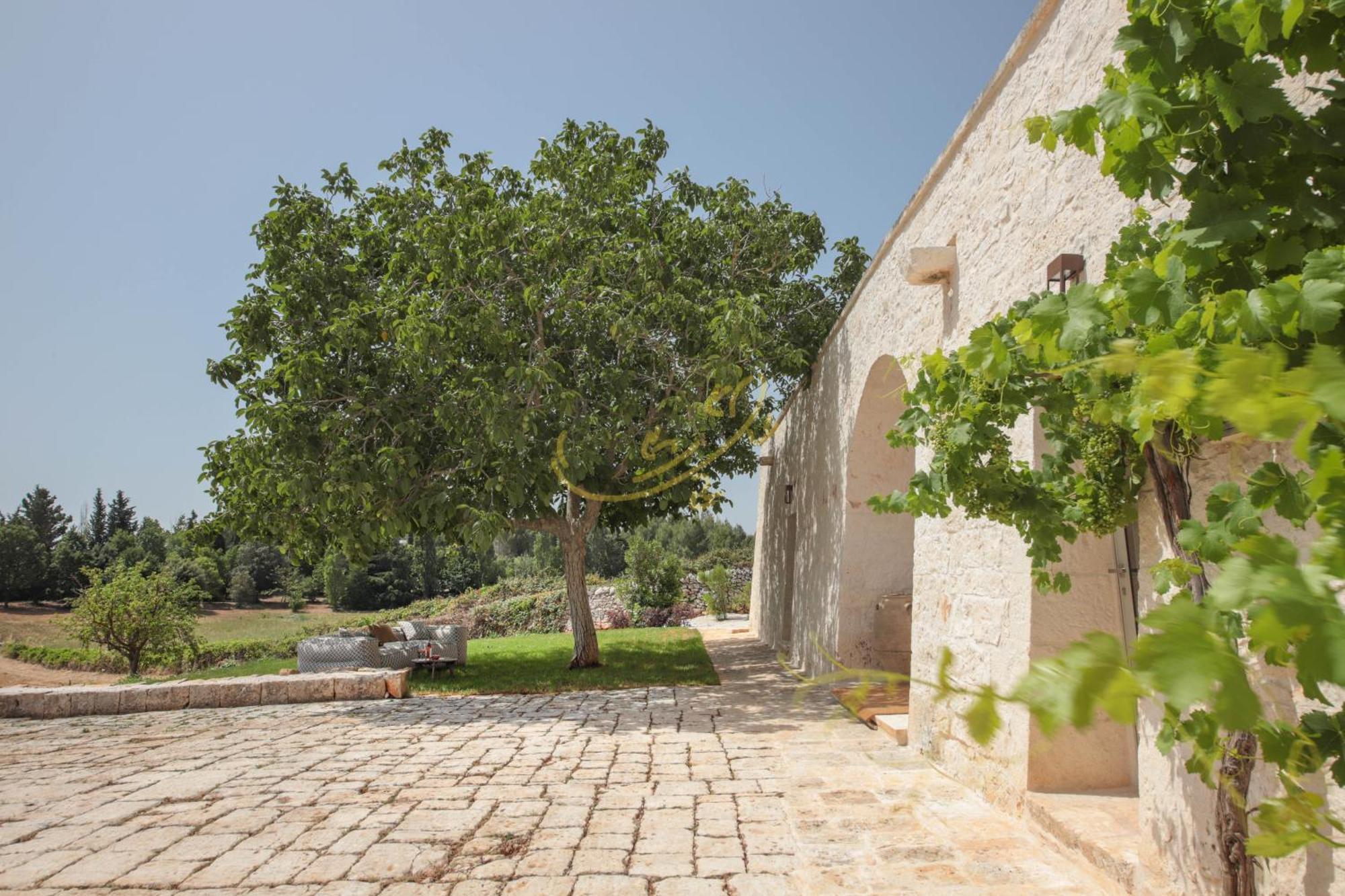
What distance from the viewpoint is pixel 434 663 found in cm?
1005

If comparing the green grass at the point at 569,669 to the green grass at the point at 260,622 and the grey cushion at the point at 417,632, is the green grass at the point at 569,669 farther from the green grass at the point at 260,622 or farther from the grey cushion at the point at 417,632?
the green grass at the point at 260,622

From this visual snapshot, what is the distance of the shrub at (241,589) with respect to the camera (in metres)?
36.1

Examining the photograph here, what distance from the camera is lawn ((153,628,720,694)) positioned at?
8.68 metres

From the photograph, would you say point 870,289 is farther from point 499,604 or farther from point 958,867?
→ point 499,604

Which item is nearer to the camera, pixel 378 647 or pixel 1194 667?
pixel 1194 667

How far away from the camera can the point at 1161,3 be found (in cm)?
118

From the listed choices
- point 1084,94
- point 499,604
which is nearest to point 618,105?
point 1084,94

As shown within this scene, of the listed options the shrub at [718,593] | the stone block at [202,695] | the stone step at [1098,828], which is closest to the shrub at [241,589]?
the shrub at [718,593]

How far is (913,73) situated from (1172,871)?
606 centimetres

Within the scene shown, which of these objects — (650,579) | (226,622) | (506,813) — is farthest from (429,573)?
(506,813)

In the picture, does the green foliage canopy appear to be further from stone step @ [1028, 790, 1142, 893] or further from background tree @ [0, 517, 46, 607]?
background tree @ [0, 517, 46, 607]

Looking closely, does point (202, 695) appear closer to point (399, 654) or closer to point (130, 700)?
point (130, 700)

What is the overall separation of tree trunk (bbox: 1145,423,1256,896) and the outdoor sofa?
9193 millimetres

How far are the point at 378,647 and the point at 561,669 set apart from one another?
2333 mm
